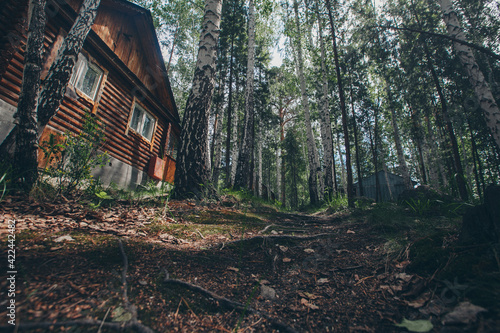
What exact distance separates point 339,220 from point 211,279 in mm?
3979

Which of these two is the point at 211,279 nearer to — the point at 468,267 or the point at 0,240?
the point at 0,240

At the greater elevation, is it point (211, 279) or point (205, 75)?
point (205, 75)

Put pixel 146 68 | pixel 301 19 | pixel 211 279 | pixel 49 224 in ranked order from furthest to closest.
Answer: pixel 301 19 < pixel 146 68 < pixel 49 224 < pixel 211 279

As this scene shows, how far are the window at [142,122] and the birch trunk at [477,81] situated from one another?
37.2ft

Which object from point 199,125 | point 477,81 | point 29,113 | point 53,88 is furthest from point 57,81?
point 477,81

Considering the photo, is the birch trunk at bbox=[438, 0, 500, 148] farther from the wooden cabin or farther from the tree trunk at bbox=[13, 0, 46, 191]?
the wooden cabin

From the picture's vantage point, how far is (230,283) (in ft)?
4.85

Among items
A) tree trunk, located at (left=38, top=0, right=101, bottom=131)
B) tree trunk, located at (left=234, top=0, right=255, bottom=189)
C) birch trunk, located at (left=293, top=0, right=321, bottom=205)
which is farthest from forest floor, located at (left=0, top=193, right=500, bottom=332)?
birch trunk, located at (left=293, top=0, right=321, bottom=205)

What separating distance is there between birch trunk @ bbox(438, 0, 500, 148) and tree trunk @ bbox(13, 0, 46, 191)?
9957 millimetres

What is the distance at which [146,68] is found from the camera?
29.6 ft

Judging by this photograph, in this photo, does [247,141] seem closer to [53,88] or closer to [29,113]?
[53,88]

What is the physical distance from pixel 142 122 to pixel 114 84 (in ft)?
6.39

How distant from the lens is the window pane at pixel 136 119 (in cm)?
838

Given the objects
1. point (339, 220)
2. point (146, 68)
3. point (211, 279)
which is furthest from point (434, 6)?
point (211, 279)
